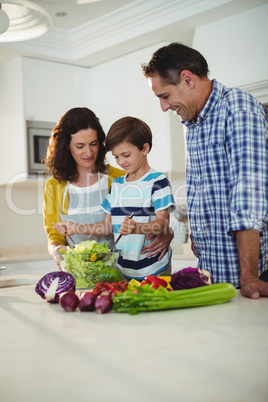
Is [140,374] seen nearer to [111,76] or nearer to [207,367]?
[207,367]

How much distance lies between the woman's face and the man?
49 centimetres

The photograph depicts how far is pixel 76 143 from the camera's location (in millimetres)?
2074

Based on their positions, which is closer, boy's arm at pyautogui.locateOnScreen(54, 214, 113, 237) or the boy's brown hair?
boy's arm at pyautogui.locateOnScreen(54, 214, 113, 237)

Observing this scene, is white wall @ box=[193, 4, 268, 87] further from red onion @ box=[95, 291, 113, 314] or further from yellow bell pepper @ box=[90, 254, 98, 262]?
red onion @ box=[95, 291, 113, 314]

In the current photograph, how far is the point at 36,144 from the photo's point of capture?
13.4 feet

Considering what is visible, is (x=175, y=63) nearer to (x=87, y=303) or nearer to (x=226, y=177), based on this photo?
(x=226, y=177)

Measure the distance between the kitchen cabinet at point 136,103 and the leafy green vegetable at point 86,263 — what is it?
97.9 inches

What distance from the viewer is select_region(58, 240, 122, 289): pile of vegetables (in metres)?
1.44

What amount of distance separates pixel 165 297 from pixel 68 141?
118 cm

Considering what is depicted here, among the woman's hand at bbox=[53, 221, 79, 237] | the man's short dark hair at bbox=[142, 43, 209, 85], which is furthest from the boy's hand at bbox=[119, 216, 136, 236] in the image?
the man's short dark hair at bbox=[142, 43, 209, 85]

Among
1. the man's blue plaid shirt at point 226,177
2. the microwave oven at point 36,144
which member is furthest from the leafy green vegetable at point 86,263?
the microwave oven at point 36,144

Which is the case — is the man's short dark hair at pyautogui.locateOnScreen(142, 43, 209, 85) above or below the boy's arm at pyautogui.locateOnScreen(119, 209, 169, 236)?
above

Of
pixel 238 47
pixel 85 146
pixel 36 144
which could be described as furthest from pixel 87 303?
pixel 36 144

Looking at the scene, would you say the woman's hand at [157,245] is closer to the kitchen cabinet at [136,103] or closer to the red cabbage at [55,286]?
the red cabbage at [55,286]
